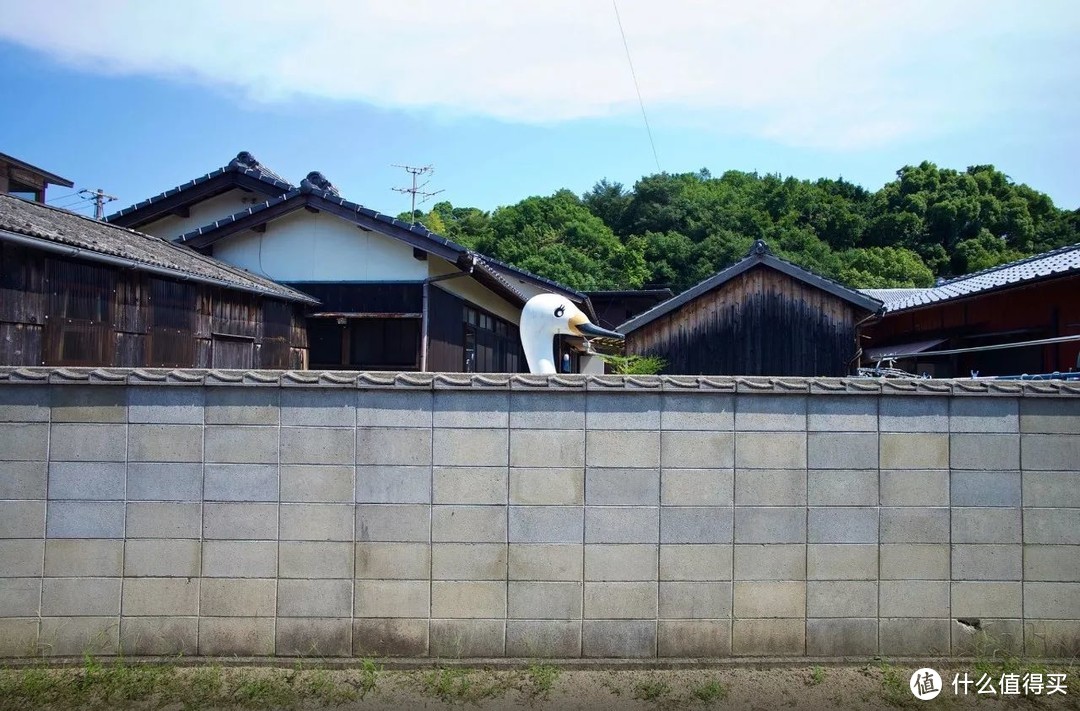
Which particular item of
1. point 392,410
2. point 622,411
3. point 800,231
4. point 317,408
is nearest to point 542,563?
point 622,411

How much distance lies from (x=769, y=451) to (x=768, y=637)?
1.10m

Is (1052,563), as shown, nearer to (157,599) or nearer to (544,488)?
(544,488)

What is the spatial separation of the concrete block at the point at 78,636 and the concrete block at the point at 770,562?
12.0 ft

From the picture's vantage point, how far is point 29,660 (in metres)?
4.43

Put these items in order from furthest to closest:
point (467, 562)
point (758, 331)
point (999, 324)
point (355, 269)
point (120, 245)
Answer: point (355, 269)
point (758, 331)
point (999, 324)
point (120, 245)
point (467, 562)

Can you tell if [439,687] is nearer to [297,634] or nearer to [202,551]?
[297,634]

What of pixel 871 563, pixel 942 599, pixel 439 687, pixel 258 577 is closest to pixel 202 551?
pixel 258 577

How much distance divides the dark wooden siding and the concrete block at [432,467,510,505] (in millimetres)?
7410

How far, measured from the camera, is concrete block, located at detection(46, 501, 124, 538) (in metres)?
4.52

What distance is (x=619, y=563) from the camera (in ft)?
15.1

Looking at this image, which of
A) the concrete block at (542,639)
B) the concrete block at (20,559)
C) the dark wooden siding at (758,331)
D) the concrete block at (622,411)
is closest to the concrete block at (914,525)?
the concrete block at (622,411)

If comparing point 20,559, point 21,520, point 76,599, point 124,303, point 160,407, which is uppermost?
point 124,303

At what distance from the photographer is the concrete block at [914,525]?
15.4 feet

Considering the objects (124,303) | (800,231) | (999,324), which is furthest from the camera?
(800,231)
